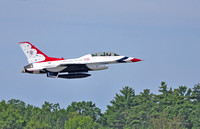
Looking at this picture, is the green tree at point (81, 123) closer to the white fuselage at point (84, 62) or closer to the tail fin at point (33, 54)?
the tail fin at point (33, 54)

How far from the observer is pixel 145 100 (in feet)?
558

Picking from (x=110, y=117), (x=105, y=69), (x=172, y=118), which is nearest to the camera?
(x=105, y=69)

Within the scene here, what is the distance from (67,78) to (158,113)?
7115 centimetres

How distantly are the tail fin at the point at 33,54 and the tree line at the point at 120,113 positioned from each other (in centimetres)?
6014

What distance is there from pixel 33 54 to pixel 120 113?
237 ft

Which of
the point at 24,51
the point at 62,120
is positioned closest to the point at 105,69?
the point at 24,51

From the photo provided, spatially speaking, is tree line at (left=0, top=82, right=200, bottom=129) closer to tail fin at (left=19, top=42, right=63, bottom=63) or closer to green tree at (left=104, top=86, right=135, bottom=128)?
green tree at (left=104, top=86, right=135, bottom=128)

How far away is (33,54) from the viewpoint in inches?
3782

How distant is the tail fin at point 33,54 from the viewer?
9544 cm

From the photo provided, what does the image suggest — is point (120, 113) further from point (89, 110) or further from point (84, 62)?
point (84, 62)

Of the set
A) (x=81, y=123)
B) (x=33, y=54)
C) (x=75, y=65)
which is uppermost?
(x=81, y=123)

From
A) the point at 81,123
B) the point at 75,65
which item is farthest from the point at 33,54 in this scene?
the point at 81,123

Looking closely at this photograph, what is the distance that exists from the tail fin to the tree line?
60.1 m

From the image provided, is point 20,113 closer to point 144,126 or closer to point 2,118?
point 2,118
